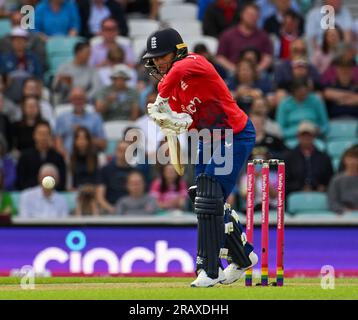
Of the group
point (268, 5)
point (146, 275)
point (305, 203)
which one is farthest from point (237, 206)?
point (268, 5)

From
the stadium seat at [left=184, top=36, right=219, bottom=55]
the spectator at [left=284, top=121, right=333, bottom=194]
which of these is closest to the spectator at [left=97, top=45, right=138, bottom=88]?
the stadium seat at [left=184, top=36, right=219, bottom=55]

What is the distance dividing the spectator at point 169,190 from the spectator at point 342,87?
3.01m

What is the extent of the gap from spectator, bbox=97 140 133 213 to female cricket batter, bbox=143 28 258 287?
5654mm

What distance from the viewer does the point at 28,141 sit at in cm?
1711

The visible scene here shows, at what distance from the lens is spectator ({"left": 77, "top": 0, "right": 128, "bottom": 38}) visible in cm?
1955

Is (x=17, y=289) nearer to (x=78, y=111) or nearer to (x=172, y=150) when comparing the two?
(x=172, y=150)

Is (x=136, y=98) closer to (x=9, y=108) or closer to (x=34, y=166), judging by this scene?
(x=9, y=108)

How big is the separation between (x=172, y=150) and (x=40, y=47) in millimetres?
8359

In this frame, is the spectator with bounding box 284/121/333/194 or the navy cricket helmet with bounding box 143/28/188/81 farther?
the spectator with bounding box 284/121/333/194

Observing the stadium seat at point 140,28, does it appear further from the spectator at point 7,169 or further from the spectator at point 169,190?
the spectator at point 169,190

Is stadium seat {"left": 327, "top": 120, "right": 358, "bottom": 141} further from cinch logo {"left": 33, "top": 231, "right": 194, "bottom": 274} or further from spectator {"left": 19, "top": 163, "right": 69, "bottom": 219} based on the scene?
spectator {"left": 19, "top": 163, "right": 69, "bottom": 219}

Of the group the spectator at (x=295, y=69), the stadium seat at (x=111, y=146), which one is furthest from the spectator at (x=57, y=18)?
the spectator at (x=295, y=69)

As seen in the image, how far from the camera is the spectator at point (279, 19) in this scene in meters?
19.6

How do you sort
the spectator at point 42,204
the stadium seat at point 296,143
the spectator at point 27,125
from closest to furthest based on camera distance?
the spectator at point 42,204 → the spectator at point 27,125 → the stadium seat at point 296,143
